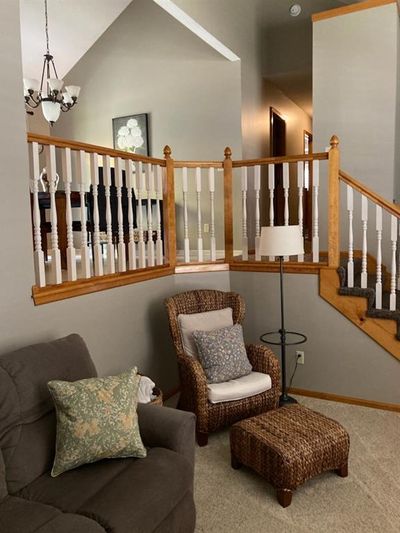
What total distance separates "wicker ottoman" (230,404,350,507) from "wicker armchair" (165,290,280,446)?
0.34 m

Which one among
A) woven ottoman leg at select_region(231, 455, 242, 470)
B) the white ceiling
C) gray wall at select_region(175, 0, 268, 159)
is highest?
the white ceiling

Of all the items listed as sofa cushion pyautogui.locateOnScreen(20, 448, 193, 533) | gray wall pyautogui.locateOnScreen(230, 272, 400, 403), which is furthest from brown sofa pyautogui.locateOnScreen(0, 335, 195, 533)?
gray wall pyautogui.locateOnScreen(230, 272, 400, 403)

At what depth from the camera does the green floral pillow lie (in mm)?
1966

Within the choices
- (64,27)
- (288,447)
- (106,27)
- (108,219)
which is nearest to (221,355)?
(288,447)

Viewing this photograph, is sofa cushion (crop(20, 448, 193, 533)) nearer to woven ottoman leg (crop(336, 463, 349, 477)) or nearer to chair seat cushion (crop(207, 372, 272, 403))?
chair seat cushion (crop(207, 372, 272, 403))

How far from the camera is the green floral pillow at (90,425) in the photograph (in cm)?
197

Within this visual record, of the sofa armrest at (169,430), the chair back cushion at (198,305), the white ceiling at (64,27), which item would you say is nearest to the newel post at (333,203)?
the chair back cushion at (198,305)

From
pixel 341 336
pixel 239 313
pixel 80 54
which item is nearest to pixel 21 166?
pixel 239 313

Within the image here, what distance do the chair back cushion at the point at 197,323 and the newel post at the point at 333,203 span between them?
1.00 meters

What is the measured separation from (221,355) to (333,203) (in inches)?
62.2

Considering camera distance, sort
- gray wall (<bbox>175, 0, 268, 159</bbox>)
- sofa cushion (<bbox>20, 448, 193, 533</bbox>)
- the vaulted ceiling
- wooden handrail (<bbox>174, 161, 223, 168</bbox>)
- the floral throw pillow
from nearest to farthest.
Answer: sofa cushion (<bbox>20, 448, 193, 533</bbox>) < the floral throw pillow < wooden handrail (<bbox>174, 161, 223, 168</bbox>) < gray wall (<bbox>175, 0, 268, 159</bbox>) < the vaulted ceiling

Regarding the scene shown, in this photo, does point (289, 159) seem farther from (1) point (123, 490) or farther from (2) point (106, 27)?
(2) point (106, 27)

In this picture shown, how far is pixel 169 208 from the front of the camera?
396 centimetres

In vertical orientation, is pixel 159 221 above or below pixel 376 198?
below
